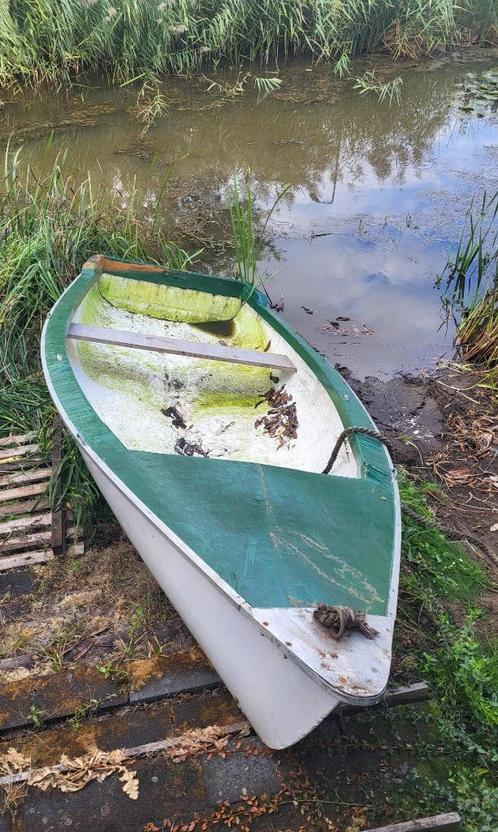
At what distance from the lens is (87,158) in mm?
7461

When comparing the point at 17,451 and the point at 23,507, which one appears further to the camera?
the point at 17,451

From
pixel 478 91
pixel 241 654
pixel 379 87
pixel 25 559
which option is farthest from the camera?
pixel 478 91

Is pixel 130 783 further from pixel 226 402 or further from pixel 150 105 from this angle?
pixel 150 105

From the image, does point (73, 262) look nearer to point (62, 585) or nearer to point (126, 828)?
point (62, 585)

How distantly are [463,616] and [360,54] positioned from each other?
10474mm

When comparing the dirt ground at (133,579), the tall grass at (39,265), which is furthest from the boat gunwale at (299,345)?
the dirt ground at (133,579)

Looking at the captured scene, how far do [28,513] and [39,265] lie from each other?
6.00 ft

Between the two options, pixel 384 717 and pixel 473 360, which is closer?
pixel 384 717

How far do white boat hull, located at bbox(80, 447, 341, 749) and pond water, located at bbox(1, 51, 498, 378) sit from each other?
2.74 m

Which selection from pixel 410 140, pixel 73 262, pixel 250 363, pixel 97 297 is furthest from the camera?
pixel 410 140

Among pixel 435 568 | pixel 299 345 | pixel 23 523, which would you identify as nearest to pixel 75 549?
pixel 23 523

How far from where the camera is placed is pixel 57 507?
10.5 feet

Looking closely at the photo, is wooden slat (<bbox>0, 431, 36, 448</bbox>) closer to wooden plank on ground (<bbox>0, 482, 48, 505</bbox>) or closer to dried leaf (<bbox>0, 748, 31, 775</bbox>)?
wooden plank on ground (<bbox>0, 482, 48, 505</bbox>)

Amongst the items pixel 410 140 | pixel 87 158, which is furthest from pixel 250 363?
pixel 410 140
